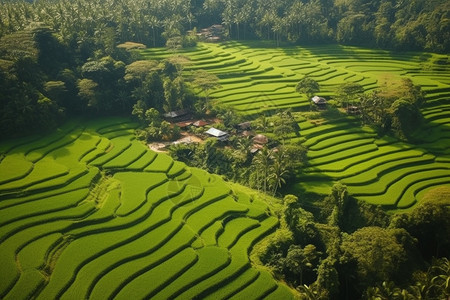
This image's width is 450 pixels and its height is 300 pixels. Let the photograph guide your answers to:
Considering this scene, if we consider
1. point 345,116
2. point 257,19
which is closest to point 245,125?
point 345,116

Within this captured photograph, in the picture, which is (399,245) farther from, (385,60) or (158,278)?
(385,60)

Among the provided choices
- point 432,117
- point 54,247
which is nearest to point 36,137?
point 54,247

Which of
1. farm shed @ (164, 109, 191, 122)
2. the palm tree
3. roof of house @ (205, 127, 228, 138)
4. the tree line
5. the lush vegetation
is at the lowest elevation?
the lush vegetation

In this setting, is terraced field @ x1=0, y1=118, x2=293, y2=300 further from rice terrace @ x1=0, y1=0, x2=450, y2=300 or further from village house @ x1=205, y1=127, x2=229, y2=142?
village house @ x1=205, y1=127, x2=229, y2=142

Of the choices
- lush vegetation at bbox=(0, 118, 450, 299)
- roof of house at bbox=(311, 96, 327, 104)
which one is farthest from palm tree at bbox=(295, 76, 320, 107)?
lush vegetation at bbox=(0, 118, 450, 299)

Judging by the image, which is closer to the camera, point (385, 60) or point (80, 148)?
point (80, 148)

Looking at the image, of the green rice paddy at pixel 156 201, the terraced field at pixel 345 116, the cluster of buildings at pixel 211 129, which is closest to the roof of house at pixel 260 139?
the cluster of buildings at pixel 211 129
